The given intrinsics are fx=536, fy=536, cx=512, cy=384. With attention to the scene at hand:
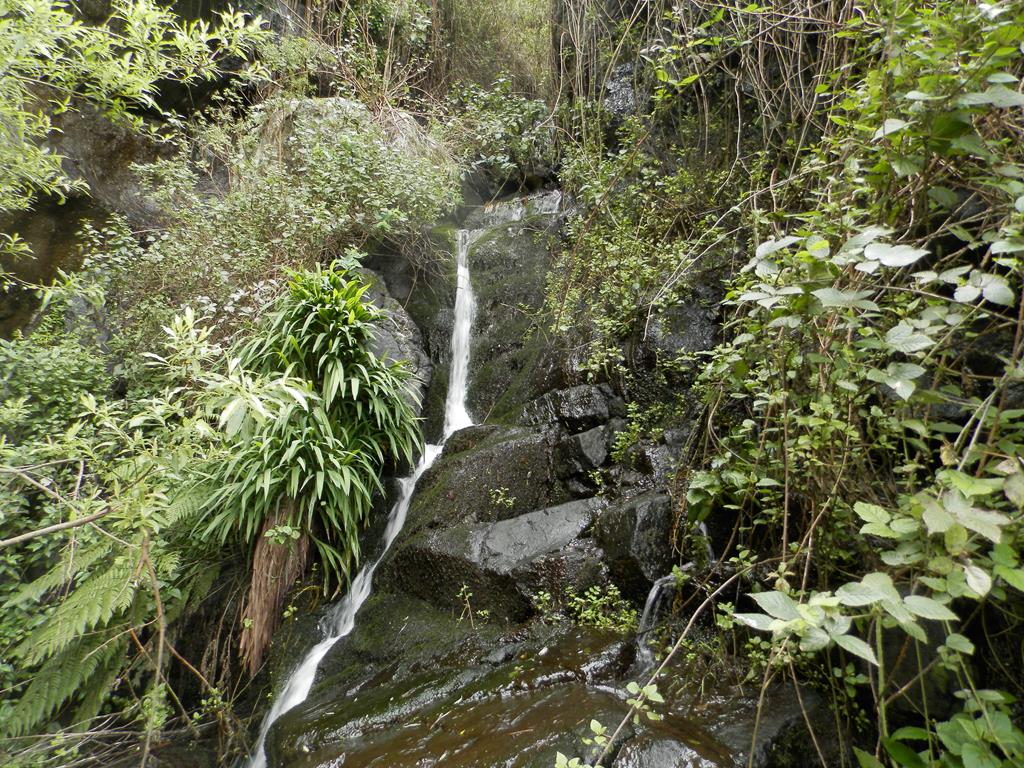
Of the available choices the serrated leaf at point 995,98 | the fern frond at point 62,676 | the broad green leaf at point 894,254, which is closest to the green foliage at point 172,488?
the fern frond at point 62,676

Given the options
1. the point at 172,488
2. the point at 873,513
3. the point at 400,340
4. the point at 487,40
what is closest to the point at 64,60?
the point at 172,488

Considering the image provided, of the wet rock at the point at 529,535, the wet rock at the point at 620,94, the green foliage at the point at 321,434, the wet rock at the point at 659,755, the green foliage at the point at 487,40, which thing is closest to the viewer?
the wet rock at the point at 659,755

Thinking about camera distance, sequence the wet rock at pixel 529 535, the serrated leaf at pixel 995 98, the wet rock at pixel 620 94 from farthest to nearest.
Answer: the wet rock at pixel 620 94
the wet rock at pixel 529 535
the serrated leaf at pixel 995 98

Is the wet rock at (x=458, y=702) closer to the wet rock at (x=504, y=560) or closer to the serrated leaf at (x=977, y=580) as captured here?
the wet rock at (x=504, y=560)

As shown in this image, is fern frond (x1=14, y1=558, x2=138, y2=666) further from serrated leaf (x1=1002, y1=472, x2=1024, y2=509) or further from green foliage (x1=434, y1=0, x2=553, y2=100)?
green foliage (x1=434, y1=0, x2=553, y2=100)

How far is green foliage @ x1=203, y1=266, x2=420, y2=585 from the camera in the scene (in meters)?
3.88

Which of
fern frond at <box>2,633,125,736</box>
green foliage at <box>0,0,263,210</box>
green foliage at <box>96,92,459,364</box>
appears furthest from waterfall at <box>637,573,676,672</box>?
green foliage at <box>96,92,459,364</box>

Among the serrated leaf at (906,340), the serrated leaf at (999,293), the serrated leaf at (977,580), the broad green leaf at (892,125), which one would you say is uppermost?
the broad green leaf at (892,125)

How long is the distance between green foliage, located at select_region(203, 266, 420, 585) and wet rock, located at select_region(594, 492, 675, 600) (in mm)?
1943

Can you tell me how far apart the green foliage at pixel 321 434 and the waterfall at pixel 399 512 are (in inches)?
7.7

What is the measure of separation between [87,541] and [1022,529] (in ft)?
15.6

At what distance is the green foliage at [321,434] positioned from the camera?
3881 millimetres

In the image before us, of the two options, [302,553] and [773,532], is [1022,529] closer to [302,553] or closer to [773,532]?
[773,532]

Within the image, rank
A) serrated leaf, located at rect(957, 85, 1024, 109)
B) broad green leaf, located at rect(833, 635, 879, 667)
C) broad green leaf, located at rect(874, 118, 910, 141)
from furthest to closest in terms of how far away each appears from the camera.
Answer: broad green leaf, located at rect(874, 118, 910, 141), serrated leaf, located at rect(957, 85, 1024, 109), broad green leaf, located at rect(833, 635, 879, 667)
